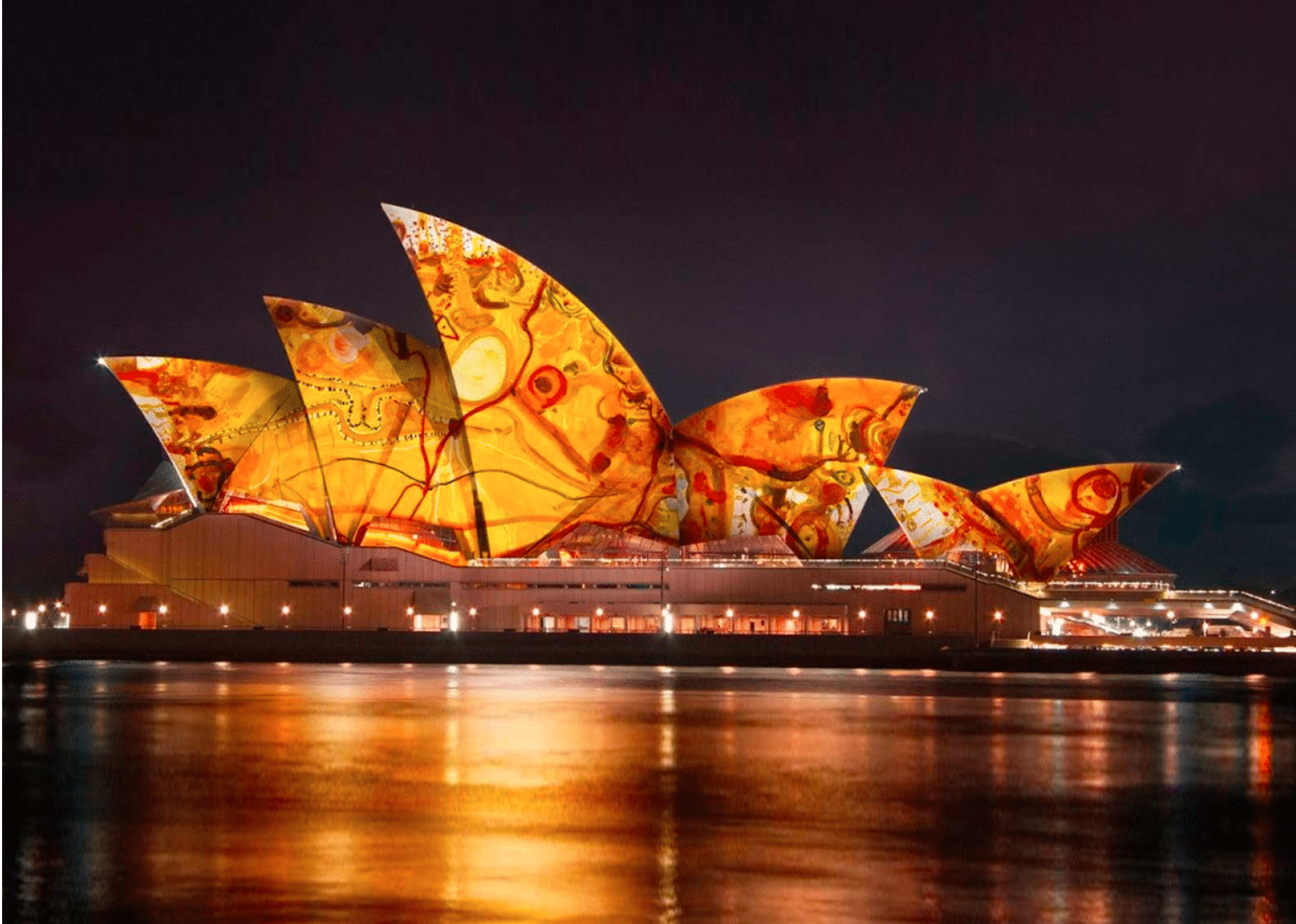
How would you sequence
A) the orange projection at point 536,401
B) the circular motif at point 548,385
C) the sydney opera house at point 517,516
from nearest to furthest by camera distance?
1. the orange projection at point 536,401
2. the circular motif at point 548,385
3. the sydney opera house at point 517,516

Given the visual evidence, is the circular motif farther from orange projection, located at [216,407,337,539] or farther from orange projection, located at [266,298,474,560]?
orange projection, located at [216,407,337,539]

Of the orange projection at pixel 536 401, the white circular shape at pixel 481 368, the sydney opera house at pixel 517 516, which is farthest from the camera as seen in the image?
the sydney opera house at pixel 517 516

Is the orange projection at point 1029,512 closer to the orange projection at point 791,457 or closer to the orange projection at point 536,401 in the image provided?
the orange projection at point 791,457

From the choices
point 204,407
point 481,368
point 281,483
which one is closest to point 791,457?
point 481,368

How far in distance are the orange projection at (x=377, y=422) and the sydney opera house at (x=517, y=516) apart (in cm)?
8

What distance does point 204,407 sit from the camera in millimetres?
59719

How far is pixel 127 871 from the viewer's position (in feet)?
45.2

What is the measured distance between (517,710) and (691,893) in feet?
55.1

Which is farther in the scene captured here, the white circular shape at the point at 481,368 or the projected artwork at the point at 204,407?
the projected artwork at the point at 204,407

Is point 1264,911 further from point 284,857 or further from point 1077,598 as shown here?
point 1077,598

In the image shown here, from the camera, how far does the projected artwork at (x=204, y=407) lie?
59.2 meters

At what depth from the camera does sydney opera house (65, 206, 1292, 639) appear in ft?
192

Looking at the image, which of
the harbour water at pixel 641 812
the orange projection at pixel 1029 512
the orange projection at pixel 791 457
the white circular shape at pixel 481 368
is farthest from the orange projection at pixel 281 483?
the harbour water at pixel 641 812

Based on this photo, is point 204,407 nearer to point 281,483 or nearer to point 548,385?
point 281,483
